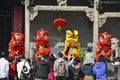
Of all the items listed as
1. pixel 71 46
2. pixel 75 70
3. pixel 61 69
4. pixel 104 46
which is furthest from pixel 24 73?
pixel 104 46

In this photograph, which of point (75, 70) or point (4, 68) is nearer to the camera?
point (4, 68)

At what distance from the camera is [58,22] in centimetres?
2036

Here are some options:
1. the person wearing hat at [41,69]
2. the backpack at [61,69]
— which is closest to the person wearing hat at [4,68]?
the person wearing hat at [41,69]

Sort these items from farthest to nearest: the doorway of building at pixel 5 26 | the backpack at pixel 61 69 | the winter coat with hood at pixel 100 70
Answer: the doorway of building at pixel 5 26 → the backpack at pixel 61 69 → the winter coat with hood at pixel 100 70

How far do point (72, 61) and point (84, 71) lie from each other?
883 millimetres

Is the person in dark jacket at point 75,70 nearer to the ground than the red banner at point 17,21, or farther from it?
nearer to the ground

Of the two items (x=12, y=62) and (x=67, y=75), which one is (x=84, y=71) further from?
(x=12, y=62)

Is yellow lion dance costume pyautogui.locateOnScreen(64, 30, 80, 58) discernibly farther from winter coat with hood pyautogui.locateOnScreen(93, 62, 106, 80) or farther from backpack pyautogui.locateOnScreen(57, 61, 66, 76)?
winter coat with hood pyautogui.locateOnScreen(93, 62, 106, 80)

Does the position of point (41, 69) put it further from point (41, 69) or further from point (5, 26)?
point (5, 26)

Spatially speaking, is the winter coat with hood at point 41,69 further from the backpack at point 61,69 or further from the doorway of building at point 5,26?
the doorway of building at point 5,26

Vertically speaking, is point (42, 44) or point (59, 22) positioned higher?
point (59, 22)

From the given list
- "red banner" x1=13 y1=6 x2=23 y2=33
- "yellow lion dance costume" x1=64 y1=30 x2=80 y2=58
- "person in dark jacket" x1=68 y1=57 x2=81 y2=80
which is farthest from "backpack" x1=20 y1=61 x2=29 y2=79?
"red banner" x1=13 y1=6 x2=23 y2=33

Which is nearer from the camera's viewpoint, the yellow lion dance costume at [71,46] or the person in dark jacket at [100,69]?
the person in dark jacket at [100,69]

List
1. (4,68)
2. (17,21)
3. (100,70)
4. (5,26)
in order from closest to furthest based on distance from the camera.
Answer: (100,70)
(4,68)
(17,21)
(5,26)
